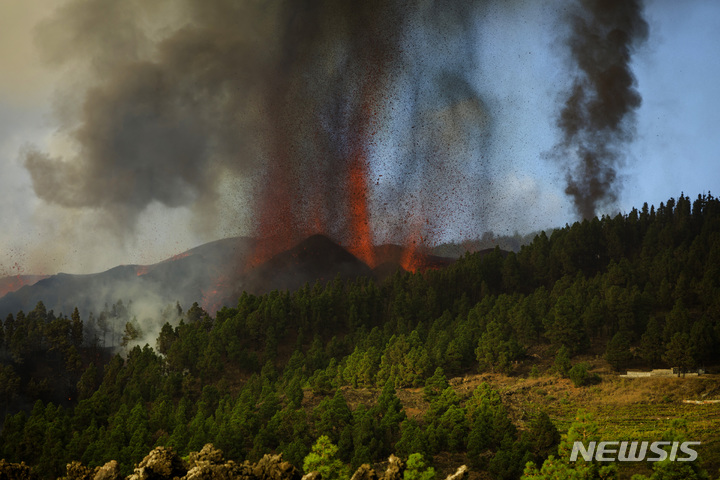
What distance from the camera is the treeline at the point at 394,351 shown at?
61.0 metres

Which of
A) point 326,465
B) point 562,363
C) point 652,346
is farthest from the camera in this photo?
point 562,363

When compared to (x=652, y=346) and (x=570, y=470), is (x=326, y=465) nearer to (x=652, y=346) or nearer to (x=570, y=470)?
(x=570, y=470)

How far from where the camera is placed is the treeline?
6103cm

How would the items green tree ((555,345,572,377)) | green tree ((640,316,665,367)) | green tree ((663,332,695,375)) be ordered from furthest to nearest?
green tree ((555,345,572,377))
green tree ((640,316,665,367))
green tree ((663,332,695,375))

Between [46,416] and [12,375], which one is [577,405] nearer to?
[46,416]

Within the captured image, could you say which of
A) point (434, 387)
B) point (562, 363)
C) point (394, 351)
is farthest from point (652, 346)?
point (394, 351)

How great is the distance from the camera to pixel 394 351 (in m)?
85.4

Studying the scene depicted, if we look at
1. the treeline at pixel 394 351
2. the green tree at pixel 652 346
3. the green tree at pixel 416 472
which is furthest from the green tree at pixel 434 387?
the green tree at pixel 416 472

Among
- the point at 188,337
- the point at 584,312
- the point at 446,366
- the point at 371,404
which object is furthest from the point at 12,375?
the point at 584,312

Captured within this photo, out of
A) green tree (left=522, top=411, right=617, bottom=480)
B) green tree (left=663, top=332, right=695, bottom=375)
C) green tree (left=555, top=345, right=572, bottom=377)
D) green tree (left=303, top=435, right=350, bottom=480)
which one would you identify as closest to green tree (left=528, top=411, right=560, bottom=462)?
green tree (left=522, top=411, right=617, bottom=480)

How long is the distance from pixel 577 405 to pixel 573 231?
6825 cm

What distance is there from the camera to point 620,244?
421ft

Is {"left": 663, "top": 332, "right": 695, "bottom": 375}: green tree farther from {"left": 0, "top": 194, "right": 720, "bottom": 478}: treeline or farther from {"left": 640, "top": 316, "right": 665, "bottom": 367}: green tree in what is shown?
{"left": 640, "top": 316, "right": 665, "bottom": 367}: green tree

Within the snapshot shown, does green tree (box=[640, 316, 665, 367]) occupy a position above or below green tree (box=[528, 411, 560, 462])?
above
